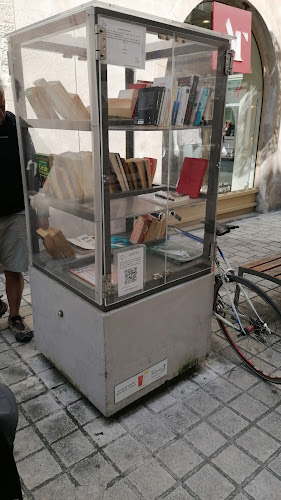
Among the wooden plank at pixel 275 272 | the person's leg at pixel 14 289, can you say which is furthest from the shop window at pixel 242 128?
the person's leg at pixel 14 289

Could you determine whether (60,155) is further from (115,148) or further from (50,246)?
(50,246)

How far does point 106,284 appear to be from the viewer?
227 cm

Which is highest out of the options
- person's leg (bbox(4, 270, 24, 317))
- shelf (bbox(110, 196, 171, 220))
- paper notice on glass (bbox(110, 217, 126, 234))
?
shelf (bbox(110, 196, 171, 220))

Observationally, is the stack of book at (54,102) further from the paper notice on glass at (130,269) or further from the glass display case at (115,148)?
the paper notice on glass at (130,269)

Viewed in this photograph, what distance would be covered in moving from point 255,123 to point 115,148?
6342 mm

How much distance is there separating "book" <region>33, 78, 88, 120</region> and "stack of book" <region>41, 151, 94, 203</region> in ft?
0.75

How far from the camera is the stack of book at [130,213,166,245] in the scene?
263cm

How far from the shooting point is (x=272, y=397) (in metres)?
2.76

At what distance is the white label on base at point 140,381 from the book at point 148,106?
1611mm

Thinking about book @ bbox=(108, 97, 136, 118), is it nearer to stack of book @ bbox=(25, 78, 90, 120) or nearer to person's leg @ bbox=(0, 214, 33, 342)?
stack of book @ bbox=(25, 78, 90, 120)

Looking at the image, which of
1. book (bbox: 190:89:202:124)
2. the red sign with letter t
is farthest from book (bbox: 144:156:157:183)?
the red sign with letter t

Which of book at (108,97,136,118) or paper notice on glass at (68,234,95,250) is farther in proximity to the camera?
paper notice on glass at (68,234,95,250)

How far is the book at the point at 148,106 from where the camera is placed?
2.39 meters

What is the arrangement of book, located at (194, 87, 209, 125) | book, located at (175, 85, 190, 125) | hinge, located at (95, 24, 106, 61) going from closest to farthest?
hinge, located at (95, 24, 106, 61) → book, located at (175, 85, 190, 125) → book, located at (194, 87, 209, 125)
